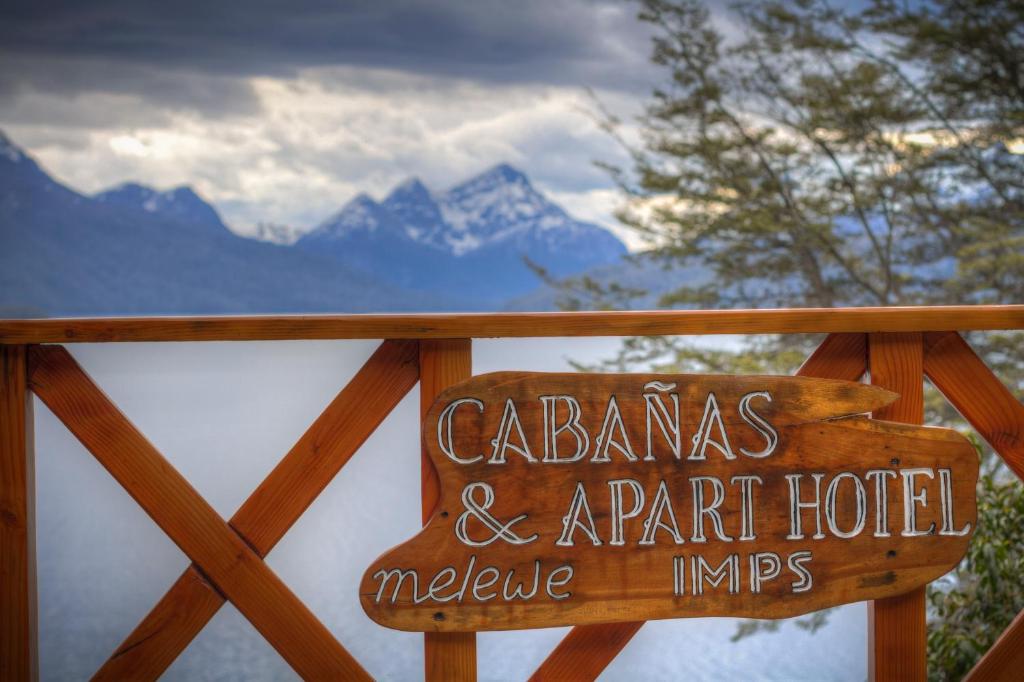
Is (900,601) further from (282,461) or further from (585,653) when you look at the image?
(282,461)

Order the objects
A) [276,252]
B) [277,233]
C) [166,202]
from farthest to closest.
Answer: [166,202] → [276,252] → [277,233]

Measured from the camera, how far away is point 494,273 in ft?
148

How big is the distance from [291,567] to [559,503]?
4.52ft

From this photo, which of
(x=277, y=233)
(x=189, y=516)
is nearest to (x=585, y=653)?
(x=189, y=516)

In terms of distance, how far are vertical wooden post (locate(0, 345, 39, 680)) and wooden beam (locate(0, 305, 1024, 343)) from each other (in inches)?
3.1

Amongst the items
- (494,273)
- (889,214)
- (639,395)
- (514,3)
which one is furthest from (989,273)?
(494,273)

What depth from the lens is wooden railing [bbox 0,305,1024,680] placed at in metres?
1.29

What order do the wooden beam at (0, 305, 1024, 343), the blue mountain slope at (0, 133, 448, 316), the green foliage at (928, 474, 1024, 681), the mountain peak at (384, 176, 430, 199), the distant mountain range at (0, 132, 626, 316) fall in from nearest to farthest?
the wooden beam at (0, 305, 1024, 343), the green foliage at (928, 474, 1024, 681), the blue mountain slope at (0, 133, 448, 316), the distant mountain range at (0, 132, 626, 316), the mountain peak at (384, 176, 430, 199)

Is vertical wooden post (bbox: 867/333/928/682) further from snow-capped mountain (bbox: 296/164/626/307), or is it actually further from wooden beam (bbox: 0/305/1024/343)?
snow-capped mountain (bbox: 296/164/626/307)

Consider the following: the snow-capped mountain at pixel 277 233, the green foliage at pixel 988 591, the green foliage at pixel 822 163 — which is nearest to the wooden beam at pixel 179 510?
the green foliage at pixel 988 591

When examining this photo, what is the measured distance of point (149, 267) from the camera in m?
43.6

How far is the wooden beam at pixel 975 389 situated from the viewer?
1420 mm

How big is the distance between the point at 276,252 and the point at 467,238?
406 inches

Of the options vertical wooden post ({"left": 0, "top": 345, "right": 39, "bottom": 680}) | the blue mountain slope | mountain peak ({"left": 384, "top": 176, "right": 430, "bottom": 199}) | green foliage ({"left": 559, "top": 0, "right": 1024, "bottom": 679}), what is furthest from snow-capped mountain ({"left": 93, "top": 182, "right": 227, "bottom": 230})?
vertical wooden post ({"left": 0, "top": 345, "right": 39, "bottom": 680})
